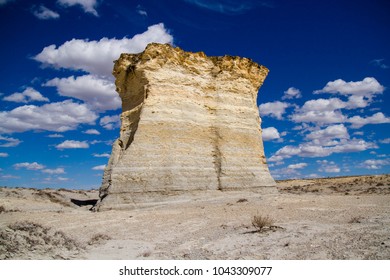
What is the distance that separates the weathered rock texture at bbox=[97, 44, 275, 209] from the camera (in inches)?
656

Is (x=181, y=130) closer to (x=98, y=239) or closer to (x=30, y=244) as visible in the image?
(x=98, y=239)

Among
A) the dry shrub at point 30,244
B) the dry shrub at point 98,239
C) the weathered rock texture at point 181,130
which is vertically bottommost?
the dry shrub at point 98,239

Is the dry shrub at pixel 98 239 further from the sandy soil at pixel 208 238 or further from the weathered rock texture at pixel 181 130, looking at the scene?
the weathered rock texture at pixel 181 130

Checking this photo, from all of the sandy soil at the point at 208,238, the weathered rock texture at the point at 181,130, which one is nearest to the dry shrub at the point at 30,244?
the sandy soil at the point at 208,238

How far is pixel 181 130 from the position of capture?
18.2m

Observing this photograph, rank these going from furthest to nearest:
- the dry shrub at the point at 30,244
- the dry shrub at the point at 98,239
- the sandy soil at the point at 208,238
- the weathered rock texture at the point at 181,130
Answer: the weathered rock texture at the point at 181,130, the dry shrub at the point at 98,239, the sandy soil at the point at 208,238, the dry shrub at the point at 30,244

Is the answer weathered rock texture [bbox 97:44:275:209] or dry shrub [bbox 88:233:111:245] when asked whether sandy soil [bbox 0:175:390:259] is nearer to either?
dry shrub [bbox 88:233:111:245]

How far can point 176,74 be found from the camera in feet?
63.4

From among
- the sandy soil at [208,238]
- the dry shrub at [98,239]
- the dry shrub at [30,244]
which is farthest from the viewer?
the dry shrub at [98,239]

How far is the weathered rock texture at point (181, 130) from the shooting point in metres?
16.7

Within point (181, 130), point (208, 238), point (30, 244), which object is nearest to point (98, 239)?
point (30, 244)

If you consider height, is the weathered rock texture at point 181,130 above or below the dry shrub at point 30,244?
above

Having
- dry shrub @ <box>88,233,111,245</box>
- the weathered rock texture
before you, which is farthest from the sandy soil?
the weathered rock texture
